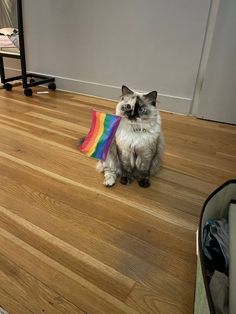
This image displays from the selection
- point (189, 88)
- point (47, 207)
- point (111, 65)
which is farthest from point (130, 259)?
point (111, 65)

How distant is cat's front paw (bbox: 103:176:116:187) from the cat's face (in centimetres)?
36

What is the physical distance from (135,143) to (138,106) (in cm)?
20

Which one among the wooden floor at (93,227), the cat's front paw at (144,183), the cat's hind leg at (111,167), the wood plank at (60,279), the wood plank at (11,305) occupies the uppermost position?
the cat's hind leg at (111,167)

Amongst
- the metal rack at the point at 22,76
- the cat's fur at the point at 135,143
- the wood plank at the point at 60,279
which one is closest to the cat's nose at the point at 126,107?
the cat's fur at the point at 135,143

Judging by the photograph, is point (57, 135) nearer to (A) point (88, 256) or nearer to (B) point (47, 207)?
(B) point (47, 207)

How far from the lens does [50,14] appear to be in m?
2.99

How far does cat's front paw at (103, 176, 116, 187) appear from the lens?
1.45 meters

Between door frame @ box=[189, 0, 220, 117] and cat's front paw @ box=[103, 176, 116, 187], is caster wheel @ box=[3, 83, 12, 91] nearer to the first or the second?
door frame @ box=[189, 0, 220, 117]

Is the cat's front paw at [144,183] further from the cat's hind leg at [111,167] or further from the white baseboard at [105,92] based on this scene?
the white baseboard at [105,92]

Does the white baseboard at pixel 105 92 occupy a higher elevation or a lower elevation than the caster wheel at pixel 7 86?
higher

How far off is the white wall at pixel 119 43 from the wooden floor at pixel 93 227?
2.76 ft

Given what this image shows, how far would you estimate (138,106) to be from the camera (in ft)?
4.25

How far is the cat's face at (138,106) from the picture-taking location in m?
1.29

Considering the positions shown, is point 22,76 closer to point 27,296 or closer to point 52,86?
point 52,86
